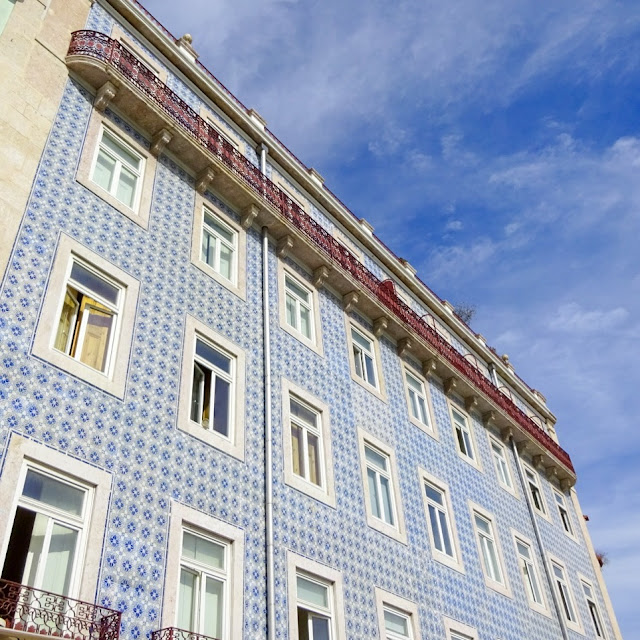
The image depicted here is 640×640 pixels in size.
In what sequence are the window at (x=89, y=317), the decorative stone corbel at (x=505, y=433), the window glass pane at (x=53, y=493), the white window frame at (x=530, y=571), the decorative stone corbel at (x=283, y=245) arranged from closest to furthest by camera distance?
the window glass pane at (x=53, y=493), the window at (x=89, y=317), the decorative stone corbel at (x=283, y=245), the white window frame at (x=530, y=571), the decorative stone corbel at (x=505, y=433)

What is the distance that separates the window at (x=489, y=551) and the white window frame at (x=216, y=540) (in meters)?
7.71

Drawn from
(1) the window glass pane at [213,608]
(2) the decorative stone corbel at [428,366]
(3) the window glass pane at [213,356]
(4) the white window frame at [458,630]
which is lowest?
(1) the window glass pane at [213,608]

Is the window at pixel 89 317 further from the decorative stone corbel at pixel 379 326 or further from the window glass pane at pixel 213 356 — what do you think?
the decorative stone corbel at pixel 379 326

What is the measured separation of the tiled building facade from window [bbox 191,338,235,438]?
4 centimetres

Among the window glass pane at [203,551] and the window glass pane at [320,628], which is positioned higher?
the window glass pane at [203,551]

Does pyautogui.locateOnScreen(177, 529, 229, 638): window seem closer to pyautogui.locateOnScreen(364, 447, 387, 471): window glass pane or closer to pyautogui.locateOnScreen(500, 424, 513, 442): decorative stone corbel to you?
pyautogui.locateOnScreen(364, 447, 387, 471): window glass pane

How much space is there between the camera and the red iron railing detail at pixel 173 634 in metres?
7.80

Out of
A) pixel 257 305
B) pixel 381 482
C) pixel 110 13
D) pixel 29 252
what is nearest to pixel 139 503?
pixel 29 252

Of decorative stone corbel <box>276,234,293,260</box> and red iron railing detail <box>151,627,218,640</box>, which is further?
decorative stone corbel <box>276,234,293,260</box>

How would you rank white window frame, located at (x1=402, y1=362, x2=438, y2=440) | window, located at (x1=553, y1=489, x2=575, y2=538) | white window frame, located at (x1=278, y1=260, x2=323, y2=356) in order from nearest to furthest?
white window frame, located at (x1=278, y1=260, x2=323, y2=356) < white window frame, located at (x1=402, y1=362, x2=438, y2=440) < window, located at (x1=553, y1=489, x2=575, y2=538)

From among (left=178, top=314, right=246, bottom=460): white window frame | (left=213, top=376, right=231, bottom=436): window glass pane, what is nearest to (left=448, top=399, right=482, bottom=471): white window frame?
(left=178, top=314, right=246, bottom=460): white window frame

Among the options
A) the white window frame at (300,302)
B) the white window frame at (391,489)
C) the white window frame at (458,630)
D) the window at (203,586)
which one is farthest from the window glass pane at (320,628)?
the white window frame at (300,302)

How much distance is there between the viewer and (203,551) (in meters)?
9.14

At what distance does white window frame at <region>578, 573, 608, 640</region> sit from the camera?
20234 millimetres
